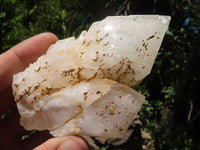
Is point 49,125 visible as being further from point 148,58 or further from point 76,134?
point 148,58

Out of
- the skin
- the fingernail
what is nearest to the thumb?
the fingernail

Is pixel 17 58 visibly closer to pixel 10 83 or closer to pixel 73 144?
pixel 10 83

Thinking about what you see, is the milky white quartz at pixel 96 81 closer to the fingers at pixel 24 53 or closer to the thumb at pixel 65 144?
the thumb at pixel 65 144

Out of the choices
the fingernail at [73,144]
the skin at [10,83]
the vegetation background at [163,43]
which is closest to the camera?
the fingernail at [73,144]

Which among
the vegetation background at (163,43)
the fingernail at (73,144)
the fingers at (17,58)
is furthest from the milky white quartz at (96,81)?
the vegetation background at (163,43)

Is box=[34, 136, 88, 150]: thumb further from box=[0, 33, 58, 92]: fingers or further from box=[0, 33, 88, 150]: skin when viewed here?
box=[0, 33, 58, 92]: fingers

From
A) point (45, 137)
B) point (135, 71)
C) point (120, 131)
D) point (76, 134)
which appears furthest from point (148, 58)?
point (45, 137)
